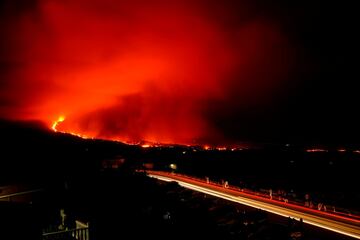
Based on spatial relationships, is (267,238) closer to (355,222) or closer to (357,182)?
(355,222)

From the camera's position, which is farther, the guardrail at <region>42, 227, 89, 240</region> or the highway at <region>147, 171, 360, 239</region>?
the highway at <region>147, 171, 360, 239</region>

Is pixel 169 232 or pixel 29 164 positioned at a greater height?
pixel 29 164

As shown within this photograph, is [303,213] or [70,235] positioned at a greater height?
[70,235]

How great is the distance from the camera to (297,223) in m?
21.4

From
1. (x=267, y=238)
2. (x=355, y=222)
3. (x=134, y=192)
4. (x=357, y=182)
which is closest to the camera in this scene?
(x=267, y=238)

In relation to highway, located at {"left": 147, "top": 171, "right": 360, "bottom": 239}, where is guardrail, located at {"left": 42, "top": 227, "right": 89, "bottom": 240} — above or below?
above

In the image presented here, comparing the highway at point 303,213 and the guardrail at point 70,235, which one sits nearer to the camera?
the guardrail at point 70,235

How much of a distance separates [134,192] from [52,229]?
7.55 metres

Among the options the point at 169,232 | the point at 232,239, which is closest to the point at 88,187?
the point at 169,232

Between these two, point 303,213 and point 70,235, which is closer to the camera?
point 70,235

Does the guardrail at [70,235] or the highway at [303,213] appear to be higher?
the guardrail at [70,235]

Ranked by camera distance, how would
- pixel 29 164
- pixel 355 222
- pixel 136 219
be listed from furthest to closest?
pixel 29 164 → pixel 355 222 → pixel 136 219

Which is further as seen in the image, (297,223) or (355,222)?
(355,222)

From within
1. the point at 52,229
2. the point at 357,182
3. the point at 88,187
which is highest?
the point at 88,187
